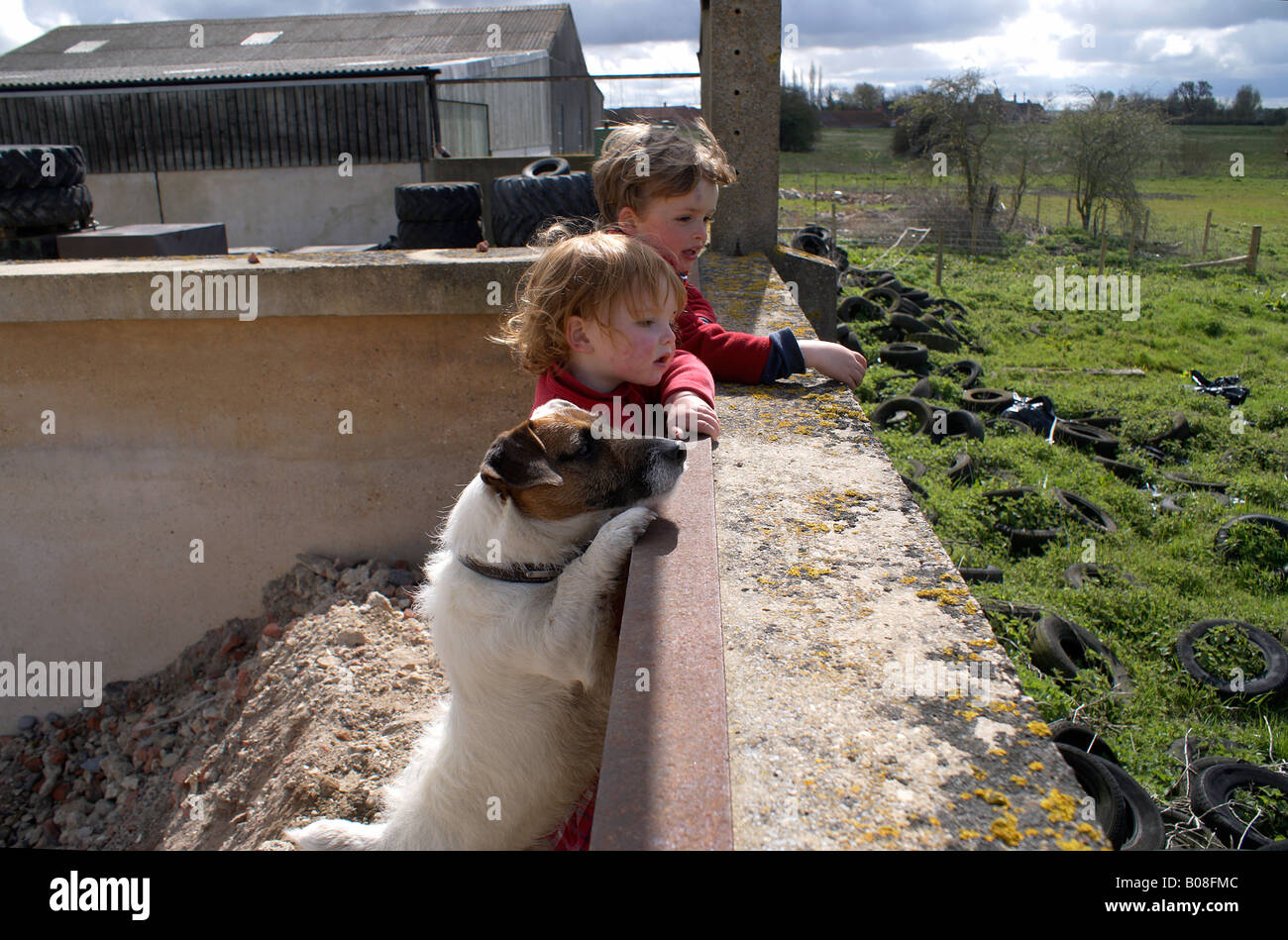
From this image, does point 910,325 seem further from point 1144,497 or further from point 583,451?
point 583,451

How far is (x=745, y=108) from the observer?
8.48m

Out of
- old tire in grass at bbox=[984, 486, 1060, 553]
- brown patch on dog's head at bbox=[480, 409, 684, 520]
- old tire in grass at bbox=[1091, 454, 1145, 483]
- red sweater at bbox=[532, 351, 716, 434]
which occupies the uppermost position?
red sweater at bbox=[532, 351, 716, 434]

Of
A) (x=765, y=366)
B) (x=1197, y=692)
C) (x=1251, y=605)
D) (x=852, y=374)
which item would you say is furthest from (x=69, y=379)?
(x=1251, y=605)

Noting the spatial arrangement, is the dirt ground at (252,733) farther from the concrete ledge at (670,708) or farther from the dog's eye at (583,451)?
the concrete ledge at (670,708)

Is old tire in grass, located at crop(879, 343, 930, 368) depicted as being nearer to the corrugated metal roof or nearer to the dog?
the dog

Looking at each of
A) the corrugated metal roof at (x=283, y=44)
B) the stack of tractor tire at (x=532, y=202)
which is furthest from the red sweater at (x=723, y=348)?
the corrugated metal roof at (x=283, y=44)

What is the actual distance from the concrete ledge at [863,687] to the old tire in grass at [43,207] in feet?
25.1

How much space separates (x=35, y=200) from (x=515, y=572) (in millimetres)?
7598

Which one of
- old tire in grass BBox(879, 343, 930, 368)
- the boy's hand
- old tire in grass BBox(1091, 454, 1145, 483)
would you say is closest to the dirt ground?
the boy's hand

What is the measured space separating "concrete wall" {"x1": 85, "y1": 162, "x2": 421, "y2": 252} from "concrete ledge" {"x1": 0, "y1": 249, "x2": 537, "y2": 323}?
12.8 m

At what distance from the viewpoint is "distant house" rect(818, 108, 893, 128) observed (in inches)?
2638

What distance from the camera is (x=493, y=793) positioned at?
288cm
